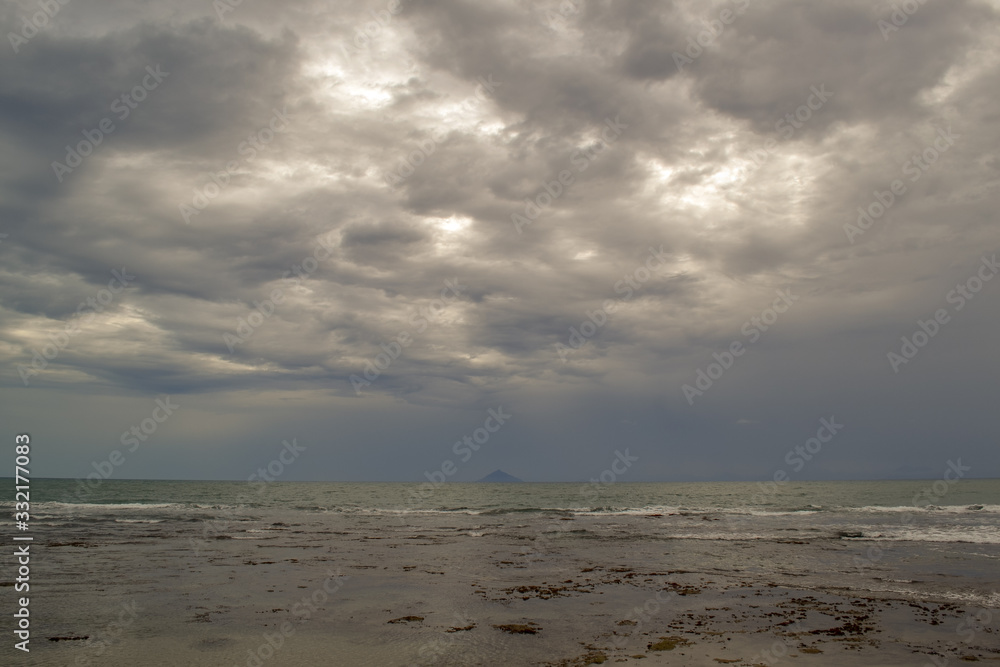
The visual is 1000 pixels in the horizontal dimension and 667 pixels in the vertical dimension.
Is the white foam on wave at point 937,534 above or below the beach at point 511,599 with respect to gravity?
below

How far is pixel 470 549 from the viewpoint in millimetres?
29953

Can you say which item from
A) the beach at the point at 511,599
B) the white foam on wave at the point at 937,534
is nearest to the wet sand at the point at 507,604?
the beach at the point at 511,599

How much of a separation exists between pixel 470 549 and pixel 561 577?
9544 mm

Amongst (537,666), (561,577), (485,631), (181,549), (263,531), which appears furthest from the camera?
(263,531)

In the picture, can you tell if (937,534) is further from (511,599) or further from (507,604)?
(507,604)

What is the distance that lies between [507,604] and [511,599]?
0.76 m

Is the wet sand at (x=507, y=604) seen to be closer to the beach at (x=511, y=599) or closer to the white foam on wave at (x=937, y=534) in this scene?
the beach at (x=511, y=599)

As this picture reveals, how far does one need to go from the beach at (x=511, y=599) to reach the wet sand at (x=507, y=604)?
77mm

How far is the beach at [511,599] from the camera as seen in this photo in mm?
12125

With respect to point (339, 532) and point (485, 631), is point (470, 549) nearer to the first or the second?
point (339, 532)

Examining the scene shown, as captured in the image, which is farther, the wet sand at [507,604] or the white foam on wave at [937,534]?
the white foam on wave at [937,534]

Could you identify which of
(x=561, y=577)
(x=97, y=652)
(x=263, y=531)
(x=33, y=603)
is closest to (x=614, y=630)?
(x=561, y=577)

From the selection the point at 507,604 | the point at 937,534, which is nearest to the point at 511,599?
the point at 507,604

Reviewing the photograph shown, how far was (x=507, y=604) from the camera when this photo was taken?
16.8 meters
